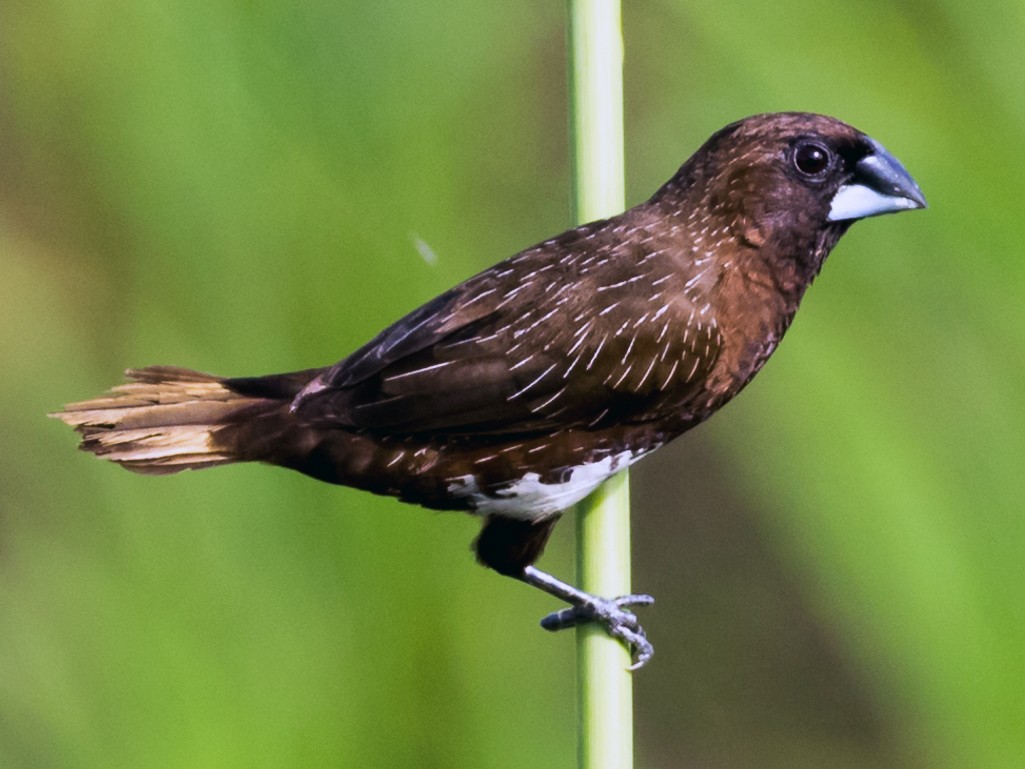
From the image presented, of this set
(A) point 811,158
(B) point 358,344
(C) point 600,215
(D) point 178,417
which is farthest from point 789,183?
(D) point 178,417

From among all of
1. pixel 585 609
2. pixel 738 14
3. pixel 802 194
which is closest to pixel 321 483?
pixel 585 609

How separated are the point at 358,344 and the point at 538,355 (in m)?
0.47

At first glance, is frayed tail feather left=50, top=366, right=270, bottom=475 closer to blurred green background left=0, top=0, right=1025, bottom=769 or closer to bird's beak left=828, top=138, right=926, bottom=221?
blurred green background left=0, top=0, right=1025, bottom=769

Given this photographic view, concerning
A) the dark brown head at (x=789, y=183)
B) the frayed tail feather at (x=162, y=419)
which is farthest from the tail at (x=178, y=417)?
the dark brown head at (x=789, y=183)

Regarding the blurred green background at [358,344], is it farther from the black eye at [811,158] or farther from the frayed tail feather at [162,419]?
the black eye at [811,158]

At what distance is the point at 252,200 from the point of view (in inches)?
104

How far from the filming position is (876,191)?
219cm

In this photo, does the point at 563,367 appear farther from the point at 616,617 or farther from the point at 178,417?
the point at 178,417

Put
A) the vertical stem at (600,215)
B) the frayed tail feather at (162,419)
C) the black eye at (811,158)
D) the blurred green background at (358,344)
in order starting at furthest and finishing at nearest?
the blurred green background at (358,344), the black eye at (811,158), the frayed tail feather at (162,419), the vertical stem at (600,215)

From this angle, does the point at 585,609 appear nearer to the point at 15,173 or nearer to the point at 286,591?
the point at 286,591

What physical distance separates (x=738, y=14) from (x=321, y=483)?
109 cm

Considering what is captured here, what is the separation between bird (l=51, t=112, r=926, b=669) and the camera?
2189 mm

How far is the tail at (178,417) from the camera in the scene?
2.16 metres

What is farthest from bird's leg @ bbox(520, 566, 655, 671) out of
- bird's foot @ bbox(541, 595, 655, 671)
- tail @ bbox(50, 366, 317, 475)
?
tail @ bbox(50, 366, 317, 475)
